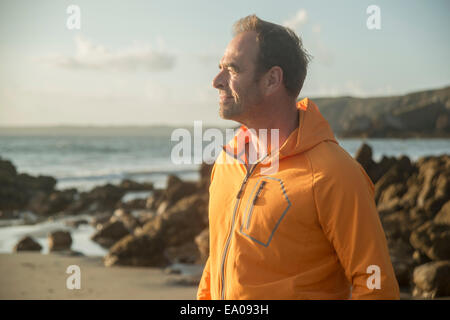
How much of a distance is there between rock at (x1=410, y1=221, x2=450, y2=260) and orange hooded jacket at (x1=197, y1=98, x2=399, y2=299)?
18.6 feet

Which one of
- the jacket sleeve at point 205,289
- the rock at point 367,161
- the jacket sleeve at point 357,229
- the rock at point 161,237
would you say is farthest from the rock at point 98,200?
→ the jacket sleeve at point 357,229

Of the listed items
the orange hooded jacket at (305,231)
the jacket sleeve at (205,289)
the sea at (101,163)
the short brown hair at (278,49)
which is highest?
the short brown hair at (278,49)

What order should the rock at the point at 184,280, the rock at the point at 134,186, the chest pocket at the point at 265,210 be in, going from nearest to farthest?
the chest pocket at the point at 265,210, the rock at the point at 184,280, the rock at the point at 134,186

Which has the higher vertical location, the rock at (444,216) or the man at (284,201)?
the man at (284,201)

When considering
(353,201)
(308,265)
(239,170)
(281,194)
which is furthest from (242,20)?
(308,265)

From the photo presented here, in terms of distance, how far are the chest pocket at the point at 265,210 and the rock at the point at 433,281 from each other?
4708 mm

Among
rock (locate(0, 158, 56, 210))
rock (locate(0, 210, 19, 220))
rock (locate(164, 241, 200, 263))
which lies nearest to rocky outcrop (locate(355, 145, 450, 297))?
rock (locate(164, 241, 200, 263))

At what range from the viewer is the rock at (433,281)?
6.09m

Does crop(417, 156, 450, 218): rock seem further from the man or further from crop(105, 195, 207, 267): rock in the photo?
the man

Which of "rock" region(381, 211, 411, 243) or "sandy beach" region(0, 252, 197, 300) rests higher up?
"rock" region(381, 211, 411, 243)

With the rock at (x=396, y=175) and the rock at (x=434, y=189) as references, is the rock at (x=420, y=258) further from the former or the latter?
the rock at (x=396, y=175)

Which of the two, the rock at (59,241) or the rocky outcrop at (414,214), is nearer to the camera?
the rocky outcrop at (414,214)

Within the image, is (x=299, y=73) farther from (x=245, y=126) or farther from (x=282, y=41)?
(x=245, y=126)

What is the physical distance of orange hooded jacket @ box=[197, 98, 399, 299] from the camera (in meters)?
2.06
